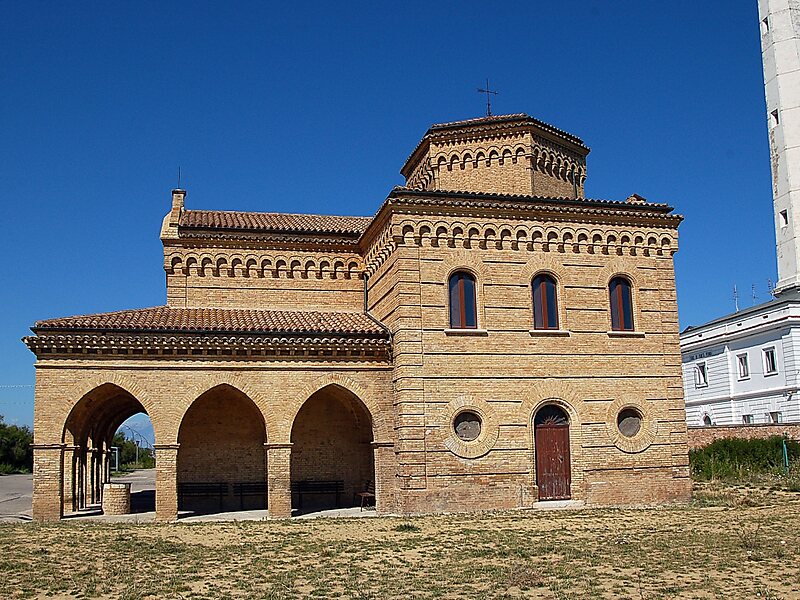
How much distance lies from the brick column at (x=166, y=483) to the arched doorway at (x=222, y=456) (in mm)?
2745

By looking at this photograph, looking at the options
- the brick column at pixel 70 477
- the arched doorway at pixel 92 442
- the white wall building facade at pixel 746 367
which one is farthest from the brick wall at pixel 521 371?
the white wall building facade at pixel 746 367

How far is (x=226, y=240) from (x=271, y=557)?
13117mm

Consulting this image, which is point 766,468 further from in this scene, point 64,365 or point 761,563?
point 64,365

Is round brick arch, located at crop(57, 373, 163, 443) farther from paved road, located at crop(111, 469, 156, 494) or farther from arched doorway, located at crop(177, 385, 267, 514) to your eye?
paved road, located at crop(111, 469, 156, 494)

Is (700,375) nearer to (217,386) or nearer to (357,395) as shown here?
(357,395)

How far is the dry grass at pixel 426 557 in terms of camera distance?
11.8 metres

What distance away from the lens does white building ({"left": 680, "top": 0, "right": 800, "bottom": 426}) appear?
39.3 metres

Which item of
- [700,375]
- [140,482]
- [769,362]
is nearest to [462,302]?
[769,362]

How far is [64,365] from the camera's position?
20.8 metres

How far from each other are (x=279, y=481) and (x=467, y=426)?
512cm


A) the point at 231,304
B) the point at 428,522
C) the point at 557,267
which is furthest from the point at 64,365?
the point at 557,267

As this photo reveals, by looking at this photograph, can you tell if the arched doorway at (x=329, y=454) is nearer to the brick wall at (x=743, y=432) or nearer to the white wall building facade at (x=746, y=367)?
the brick wall at (x=743, y=432)

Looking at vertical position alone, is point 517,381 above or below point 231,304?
below

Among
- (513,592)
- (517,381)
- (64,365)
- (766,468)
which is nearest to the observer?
(513,592)
